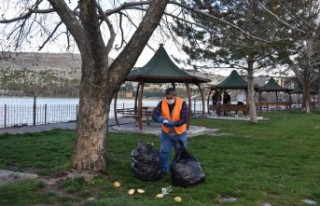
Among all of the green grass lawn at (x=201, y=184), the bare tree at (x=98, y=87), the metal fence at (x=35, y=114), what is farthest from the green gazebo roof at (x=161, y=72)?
the bare tree at (x=98, y=87)

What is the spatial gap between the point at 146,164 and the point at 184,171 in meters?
0.76

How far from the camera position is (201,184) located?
7617mm

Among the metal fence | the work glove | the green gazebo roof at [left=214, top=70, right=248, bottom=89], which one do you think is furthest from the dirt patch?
the green gazebo roof at [left=214, top=70, right=248, bottom=89]

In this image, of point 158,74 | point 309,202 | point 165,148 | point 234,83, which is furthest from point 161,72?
point 234,83

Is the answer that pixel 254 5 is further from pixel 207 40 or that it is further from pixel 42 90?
pixel 42 90

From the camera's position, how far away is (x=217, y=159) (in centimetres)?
1046

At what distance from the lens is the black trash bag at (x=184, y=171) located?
736 centimetres

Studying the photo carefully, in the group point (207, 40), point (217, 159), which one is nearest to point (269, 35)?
point (207, 40)

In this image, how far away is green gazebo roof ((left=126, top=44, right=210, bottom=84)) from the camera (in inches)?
717

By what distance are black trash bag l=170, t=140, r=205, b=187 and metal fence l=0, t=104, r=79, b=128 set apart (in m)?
14.5

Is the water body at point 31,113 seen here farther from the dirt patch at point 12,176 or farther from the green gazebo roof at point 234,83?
the dirt patch at point 12,176

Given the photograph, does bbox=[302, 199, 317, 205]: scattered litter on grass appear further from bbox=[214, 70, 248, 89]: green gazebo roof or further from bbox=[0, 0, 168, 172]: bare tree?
bbox=[214, 70, 248, 89]: green gazebo roof

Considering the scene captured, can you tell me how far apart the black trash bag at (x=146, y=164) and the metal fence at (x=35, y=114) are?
13896 millimetres

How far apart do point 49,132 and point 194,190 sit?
10.2 metres
